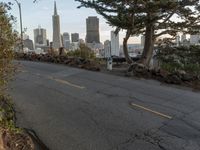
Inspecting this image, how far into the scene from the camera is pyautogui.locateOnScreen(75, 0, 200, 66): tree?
54.9 ft

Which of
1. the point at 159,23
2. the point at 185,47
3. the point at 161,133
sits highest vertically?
the point at 159,23

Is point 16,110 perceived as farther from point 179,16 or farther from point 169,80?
point 179,16

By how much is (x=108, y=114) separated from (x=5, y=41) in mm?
3639

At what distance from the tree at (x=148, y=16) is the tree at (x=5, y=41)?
1199 cm

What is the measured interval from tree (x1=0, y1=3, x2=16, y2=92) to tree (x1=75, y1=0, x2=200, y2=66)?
1199cm

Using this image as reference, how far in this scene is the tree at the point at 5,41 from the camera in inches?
209

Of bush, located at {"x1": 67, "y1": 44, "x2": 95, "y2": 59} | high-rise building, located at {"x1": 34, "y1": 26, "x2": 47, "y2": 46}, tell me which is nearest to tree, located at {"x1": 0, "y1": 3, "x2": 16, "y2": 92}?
bush, located at {"x1": 67, "y1": 44, "x2": 95, "y2": 59}

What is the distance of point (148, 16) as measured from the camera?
17.5 meters

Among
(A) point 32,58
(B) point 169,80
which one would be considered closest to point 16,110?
(B) point 169,80

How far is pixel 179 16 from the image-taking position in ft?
61.4

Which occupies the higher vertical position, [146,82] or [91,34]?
[91,34]

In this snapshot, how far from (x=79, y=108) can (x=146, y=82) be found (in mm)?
5740

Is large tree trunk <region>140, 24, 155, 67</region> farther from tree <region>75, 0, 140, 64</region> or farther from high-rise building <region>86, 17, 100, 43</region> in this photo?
high-rise building <region>86, 17, 100, 43</region>

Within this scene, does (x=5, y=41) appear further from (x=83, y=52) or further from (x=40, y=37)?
(x=40, y=37)
